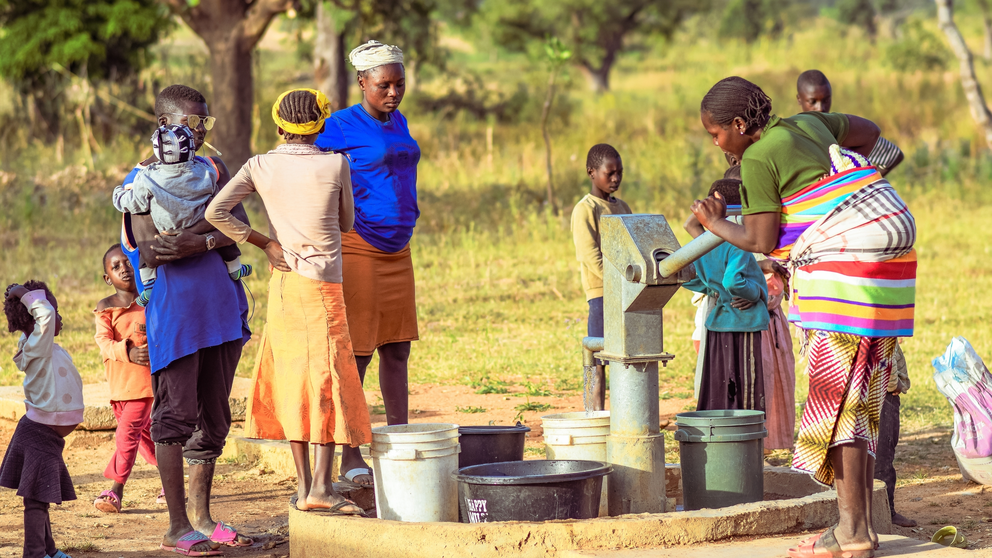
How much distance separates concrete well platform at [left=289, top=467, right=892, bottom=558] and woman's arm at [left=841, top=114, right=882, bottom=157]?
1.32m

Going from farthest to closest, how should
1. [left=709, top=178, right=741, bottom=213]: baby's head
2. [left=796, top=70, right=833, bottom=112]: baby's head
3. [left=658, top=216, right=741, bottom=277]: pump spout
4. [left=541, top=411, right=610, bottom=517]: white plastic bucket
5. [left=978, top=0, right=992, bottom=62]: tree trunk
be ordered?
[left=978, top=0, right=992, bottom=62]: tree trunk, [left=796, top=70, right=833, bottom=112]: baby's head, [left=709, top=178, right=741, bottom=213]: baby's head, [left=541, top=411, right=610, bottom=517]: white plastic bucket, [left=658, top=216, right=741, bottom=277]: pump spout

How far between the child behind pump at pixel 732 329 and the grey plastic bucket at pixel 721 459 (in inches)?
28.9

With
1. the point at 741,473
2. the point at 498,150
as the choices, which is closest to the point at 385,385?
the point at 741,473

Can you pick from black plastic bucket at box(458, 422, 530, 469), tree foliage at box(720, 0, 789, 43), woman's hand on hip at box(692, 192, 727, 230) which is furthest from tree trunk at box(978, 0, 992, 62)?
woman's hand on hip at box(692, 192, 727, 230)

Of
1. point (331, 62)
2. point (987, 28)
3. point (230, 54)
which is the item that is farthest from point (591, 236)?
point (987, 28)

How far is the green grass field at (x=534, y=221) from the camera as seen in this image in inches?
325

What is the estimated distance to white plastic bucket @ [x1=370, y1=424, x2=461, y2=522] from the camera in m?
3.89

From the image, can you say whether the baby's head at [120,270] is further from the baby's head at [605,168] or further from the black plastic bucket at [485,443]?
the baby's head at [605,168]

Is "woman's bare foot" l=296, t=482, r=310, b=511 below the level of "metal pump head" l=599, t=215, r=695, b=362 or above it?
below

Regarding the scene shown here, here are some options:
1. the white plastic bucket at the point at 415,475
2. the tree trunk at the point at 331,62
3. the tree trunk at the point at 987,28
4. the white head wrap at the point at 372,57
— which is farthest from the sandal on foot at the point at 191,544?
the tree trunk at the point at 987,28

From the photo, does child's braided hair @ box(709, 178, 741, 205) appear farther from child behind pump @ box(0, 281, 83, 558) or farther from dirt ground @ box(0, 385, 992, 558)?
child behind pump @ box(0, 281, 83, 558)

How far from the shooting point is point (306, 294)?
12.8ft

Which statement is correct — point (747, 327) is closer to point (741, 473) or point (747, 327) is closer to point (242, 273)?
point (741, 473)

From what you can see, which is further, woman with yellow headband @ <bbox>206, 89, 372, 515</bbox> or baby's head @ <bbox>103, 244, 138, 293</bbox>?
baby's head @ <bbox>103, 244, 138, 293</bbox>
